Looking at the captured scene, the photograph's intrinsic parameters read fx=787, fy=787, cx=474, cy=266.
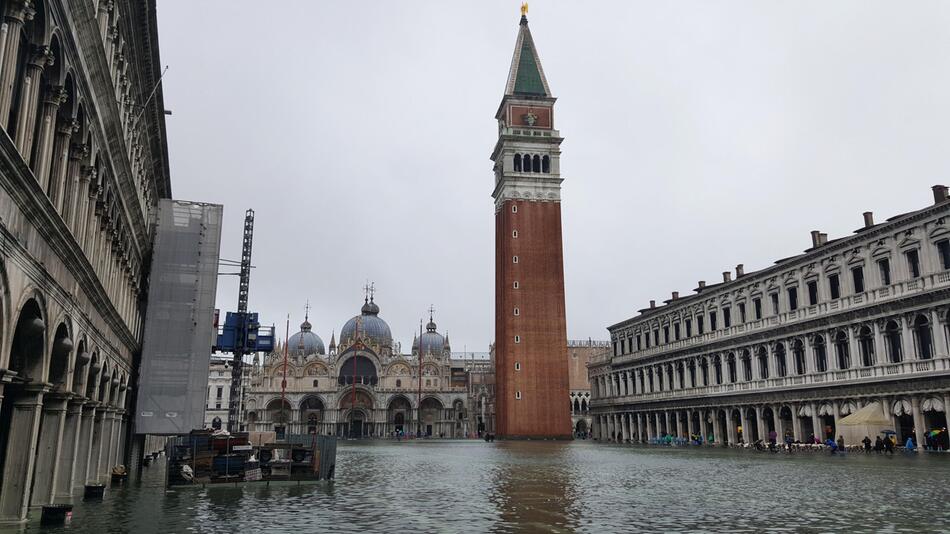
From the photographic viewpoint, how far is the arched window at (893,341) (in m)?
38.2

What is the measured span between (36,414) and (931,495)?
17.5 m

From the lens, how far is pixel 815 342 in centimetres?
4447

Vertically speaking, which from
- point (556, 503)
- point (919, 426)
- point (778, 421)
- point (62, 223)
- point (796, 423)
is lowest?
point (556, 503)

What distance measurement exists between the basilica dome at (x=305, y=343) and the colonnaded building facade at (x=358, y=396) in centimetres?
783

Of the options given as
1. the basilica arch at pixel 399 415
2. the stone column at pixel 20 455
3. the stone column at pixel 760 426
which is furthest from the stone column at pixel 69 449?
the basilica arch at pixel 399 415

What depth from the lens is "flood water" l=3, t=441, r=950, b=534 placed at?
13023mm

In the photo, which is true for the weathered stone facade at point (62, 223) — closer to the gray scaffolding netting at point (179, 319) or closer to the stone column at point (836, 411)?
the gray scaffolding netting at point (179, 319)

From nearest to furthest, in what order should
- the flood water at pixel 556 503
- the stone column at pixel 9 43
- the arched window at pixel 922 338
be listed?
the stone column at pixel 9 43, the flood water at pixel 556 503, the arched window at pixel 922 338

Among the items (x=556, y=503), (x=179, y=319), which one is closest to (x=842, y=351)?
(x=556, y=503)

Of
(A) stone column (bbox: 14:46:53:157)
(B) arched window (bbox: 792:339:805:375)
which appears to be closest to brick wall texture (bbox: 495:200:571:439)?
(B) arched window (bbox: 792:339:805:375)

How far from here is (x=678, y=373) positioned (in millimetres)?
60000

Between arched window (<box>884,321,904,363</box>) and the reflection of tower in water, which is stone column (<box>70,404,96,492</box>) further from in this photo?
arched window (<box>884,321,904,363</box>)

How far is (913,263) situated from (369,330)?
3466 inches

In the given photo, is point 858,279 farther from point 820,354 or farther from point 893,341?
point 820,354
